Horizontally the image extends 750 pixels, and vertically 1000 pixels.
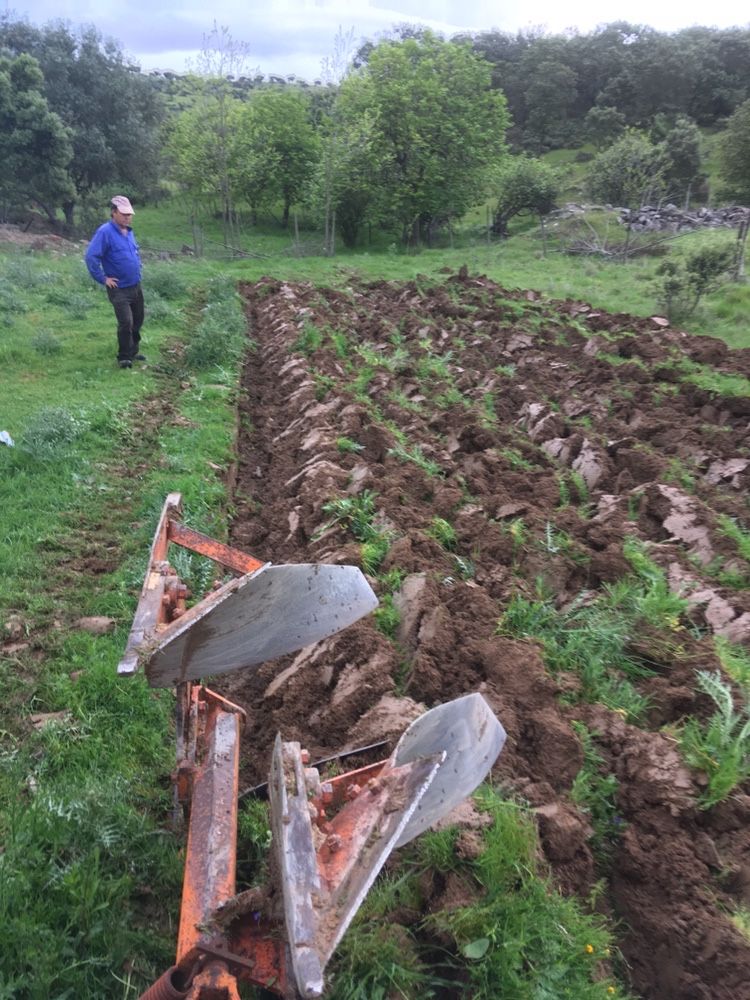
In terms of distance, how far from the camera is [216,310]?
39.1ft

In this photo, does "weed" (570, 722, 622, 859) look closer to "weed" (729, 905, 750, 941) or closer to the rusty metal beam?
"weed" (729, 905, 750, 941)

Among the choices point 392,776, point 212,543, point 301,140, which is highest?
point 301,140

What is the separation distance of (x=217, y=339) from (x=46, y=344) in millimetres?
2289

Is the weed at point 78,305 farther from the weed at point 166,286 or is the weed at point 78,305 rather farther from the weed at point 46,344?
the weed at point 46,344

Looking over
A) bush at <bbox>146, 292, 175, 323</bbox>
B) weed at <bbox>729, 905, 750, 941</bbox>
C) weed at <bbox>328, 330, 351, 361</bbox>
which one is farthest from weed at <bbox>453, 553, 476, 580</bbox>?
bush at <bbox>146, 292, 175, 323</bbox>

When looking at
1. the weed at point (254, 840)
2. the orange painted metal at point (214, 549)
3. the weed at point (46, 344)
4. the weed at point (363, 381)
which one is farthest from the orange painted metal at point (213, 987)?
the weed at point (46, 344)

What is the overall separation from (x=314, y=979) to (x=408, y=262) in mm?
22244

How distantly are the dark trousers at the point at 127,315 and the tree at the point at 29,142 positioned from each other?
81.2 ft

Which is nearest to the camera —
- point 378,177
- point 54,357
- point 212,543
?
point 212,543

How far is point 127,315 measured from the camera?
28.8 ft

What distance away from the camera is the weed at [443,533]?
187 inches

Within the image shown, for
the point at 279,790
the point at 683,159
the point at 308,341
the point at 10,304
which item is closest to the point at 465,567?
the point at 279,790

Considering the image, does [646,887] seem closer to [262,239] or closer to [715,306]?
[715,306]

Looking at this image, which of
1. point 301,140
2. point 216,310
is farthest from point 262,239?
point 216,310
